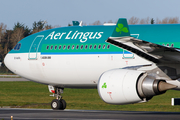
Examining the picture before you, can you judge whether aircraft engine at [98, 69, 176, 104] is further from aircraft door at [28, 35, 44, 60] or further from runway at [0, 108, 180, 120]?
aircraft door at [28, 35, 44, 60]

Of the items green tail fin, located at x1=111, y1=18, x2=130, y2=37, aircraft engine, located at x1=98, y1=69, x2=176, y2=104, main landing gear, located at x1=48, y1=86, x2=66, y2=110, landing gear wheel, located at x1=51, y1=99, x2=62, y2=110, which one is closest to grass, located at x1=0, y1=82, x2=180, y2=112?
main landing gear, located at x1=48, y1=86, x2=66, y2=110

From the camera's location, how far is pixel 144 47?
1486cm

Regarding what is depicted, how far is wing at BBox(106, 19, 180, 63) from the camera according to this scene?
554 inches

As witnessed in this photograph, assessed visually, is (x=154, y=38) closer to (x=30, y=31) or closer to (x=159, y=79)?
(x=159, y=79)

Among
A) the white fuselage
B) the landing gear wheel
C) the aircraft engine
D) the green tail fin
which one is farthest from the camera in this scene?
the landing gear wheel

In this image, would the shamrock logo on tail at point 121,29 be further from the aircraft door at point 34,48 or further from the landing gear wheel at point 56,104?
the landing gear wheel at point 56,104

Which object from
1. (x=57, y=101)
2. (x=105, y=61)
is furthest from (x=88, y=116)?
(x=57, y=101)

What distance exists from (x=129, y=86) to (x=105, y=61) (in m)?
5.06

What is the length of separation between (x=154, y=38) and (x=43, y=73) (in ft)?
21.8

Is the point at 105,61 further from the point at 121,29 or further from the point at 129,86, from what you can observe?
the point at 121,29

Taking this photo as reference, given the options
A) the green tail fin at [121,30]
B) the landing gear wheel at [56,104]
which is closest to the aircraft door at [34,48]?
the landing gear wheel at [56,104]

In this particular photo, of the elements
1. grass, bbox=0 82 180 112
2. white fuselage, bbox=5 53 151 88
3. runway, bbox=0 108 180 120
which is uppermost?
white fuselage, bbox=5 53 151 88

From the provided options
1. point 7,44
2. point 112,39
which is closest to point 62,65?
point 112,39

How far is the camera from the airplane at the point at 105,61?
1591cm
